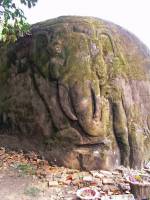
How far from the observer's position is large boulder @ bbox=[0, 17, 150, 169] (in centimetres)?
730

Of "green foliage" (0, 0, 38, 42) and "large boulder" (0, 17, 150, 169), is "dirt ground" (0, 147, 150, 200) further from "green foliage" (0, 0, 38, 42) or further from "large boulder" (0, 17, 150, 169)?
"green foliage" (0, 0, 38, 42)

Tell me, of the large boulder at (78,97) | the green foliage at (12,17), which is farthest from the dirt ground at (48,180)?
the green foliage at (12,17)

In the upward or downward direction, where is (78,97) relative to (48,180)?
upward

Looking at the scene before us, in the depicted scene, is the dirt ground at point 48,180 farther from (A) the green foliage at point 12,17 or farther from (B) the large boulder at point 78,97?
(A) the green foliage at point 12,17

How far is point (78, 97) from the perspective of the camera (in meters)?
7.28

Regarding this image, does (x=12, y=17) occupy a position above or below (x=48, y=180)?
above

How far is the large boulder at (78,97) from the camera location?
24.0 ft

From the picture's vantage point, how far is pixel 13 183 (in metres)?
6.73

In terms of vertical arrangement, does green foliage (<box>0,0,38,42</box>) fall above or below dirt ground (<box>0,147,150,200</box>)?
above

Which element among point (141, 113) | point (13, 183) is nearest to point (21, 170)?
point (13, 183)

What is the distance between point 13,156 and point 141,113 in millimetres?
2688

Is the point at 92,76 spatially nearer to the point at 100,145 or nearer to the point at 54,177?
the point at 100,145

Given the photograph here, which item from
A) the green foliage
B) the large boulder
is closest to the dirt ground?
the large boulder

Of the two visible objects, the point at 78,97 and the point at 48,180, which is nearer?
the point at 48,180
